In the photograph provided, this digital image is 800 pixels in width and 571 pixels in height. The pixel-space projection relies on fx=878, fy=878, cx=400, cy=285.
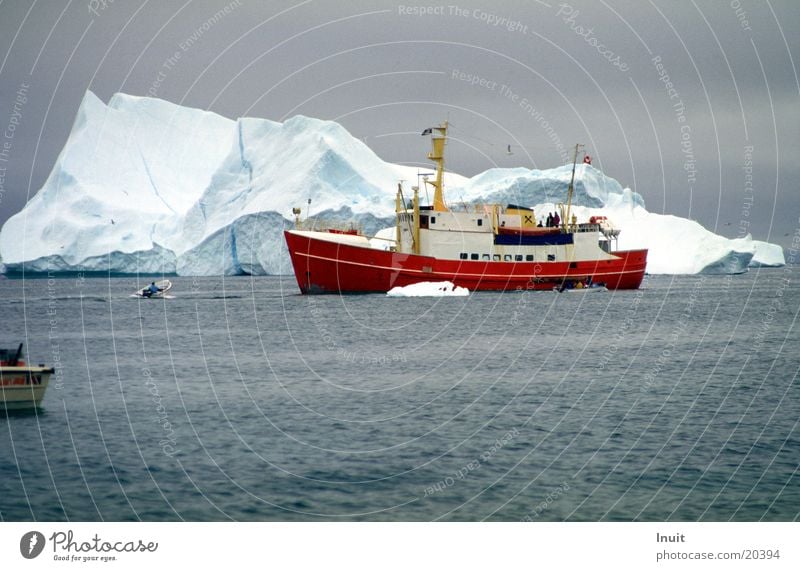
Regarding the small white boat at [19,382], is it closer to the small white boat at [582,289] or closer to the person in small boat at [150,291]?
the person in small boat at [150,291]

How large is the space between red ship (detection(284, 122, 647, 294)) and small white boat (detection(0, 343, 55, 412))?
29.9 metres

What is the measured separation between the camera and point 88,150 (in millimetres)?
89562

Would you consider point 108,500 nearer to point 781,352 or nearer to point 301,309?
point 781,352

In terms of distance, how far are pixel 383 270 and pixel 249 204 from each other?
4097cm

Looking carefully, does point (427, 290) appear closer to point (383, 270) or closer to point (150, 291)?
point (383, 270)

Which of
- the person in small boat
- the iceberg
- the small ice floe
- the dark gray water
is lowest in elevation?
the dark gray water

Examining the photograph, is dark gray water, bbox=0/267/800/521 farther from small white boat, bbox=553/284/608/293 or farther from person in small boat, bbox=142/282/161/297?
small white boat, bbox=553/284/608/293

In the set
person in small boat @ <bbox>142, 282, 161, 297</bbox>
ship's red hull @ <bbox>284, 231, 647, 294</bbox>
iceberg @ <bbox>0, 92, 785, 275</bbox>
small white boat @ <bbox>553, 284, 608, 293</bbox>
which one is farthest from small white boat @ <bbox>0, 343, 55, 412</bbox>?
iceberg @ <bbox>0, 92, 785, 275</bbox>

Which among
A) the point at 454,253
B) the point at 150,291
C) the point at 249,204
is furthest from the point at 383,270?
the point at 249,204

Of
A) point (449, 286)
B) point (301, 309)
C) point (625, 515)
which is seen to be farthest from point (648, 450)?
point (449, 286)

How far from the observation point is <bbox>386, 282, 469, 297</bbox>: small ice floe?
46.4m

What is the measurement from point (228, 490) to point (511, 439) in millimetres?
4711

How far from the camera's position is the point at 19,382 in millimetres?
15047
